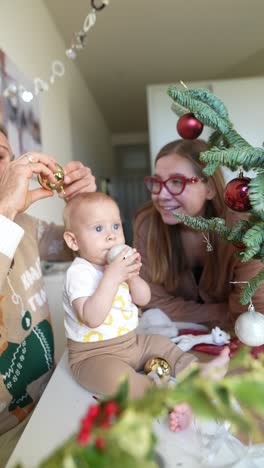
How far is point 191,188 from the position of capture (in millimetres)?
971

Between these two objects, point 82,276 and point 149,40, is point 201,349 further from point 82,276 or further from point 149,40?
point 149,40

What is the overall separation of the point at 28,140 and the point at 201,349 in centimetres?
132

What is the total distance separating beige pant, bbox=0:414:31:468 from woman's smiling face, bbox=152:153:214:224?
57 centimetres

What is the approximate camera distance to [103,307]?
0.58 m

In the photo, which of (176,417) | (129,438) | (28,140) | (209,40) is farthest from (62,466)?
(209,40)

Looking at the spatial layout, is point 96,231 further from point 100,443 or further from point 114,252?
point 100,443

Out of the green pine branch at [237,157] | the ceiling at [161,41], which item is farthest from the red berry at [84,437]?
the ceiling at [161,41]

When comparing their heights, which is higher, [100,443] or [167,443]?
[100,443]

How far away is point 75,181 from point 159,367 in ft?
1.42

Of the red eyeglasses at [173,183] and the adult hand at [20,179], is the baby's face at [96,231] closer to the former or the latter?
the adult hand at [20,179]

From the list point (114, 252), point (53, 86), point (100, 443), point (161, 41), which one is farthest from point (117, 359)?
point (161, 41)

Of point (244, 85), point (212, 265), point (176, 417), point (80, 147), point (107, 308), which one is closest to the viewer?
point (176, 417)

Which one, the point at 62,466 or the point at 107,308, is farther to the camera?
the point at 107,308

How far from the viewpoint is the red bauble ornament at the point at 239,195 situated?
1.57 ft
